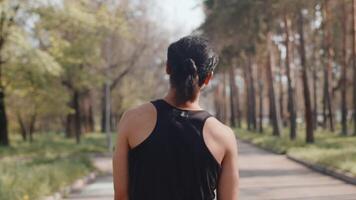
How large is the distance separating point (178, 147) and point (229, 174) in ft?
0.98

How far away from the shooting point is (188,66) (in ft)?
11.3

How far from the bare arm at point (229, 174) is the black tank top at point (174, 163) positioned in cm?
7

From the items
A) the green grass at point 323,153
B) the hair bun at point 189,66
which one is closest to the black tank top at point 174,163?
the hair bun at point 189,66

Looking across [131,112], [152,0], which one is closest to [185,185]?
[131,112]

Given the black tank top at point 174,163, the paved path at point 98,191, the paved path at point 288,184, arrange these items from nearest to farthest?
the black tank top at point 174,163 < the paved path at point 288,184 < the paved path at point 98,191

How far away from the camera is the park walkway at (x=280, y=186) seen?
16.1 meters

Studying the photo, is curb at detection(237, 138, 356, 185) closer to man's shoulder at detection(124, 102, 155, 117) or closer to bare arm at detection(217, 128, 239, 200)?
bare arm at detection(217, 128, 239, 200)

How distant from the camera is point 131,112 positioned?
3.42m

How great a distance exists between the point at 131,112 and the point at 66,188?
15190 millimetres

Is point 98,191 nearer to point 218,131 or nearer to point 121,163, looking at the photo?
point 121,163

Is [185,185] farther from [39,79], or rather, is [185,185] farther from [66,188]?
[39,79]

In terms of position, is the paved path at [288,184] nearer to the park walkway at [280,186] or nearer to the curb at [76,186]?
the park walkway at [280,186]

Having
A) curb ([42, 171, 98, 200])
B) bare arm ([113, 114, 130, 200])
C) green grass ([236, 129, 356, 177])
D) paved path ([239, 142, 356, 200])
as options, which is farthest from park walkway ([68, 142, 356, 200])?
bare arm ([113, 114, 130, 200])

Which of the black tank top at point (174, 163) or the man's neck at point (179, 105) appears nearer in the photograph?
the black tank top at point (174, 163)
